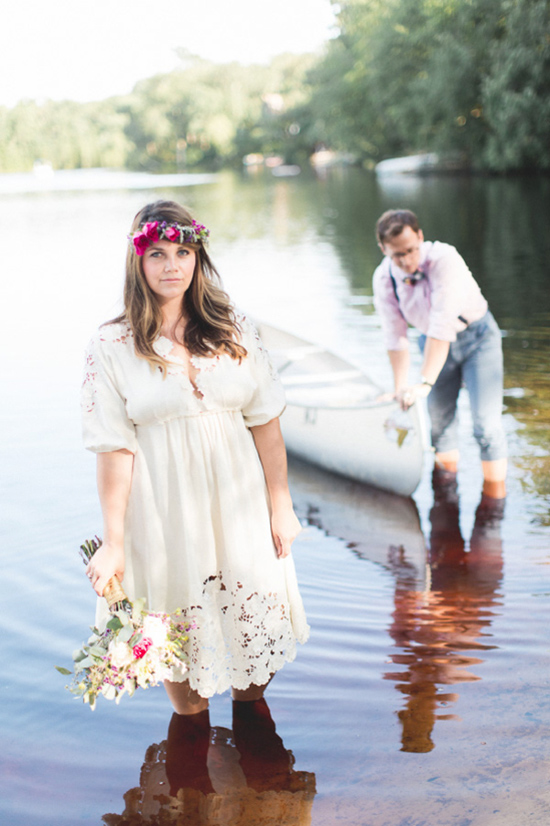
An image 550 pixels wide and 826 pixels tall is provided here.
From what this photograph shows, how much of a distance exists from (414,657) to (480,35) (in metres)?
28.8

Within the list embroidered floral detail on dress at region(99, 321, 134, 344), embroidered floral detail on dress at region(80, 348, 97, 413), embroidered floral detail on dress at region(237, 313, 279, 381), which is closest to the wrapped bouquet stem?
embroidered floral detail on dress at region(80, 348, 97, 413)

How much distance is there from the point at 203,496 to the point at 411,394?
7.11ft

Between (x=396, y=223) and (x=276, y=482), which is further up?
(x=396, y=223)

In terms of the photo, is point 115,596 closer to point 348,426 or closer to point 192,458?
point 192,458

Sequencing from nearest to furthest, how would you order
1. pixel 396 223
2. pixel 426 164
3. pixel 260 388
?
pixel 260 388, pixel 396 223, pixel 426 164

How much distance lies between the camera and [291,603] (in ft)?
7.09

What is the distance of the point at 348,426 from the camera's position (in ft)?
15.6

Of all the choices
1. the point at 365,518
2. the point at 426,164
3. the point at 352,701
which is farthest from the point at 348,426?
the point at 426,164

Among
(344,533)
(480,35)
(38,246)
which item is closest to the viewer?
(344,533)

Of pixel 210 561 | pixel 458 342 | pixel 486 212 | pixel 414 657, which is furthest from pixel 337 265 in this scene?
pixel 210 561

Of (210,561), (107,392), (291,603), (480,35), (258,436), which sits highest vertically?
(480,35)

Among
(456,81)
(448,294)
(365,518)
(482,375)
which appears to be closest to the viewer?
(448,294)

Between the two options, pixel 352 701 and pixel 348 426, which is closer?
pixel 352 701

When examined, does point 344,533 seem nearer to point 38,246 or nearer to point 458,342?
point 458,342
